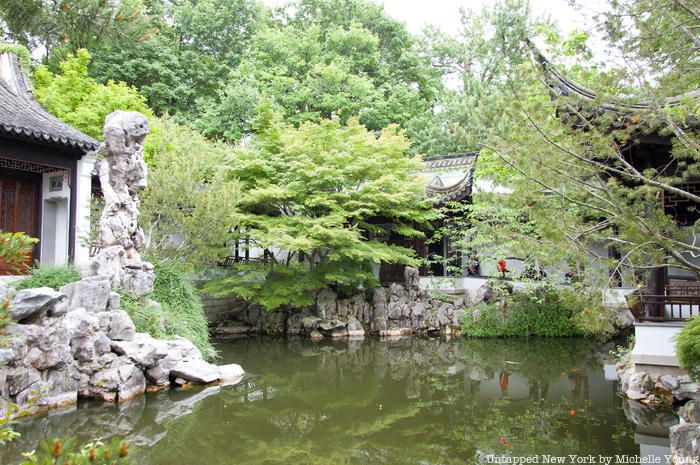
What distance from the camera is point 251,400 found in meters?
7.18

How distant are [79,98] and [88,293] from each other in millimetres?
8024

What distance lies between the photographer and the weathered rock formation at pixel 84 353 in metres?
5.96

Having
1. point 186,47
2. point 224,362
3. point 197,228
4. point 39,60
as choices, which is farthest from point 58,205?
point 186,47

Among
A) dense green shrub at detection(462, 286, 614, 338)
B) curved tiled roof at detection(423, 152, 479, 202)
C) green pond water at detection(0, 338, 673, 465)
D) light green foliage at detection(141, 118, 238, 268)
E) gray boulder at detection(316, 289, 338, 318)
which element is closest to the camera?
green pond water at detection(0, 338, 673, 465)

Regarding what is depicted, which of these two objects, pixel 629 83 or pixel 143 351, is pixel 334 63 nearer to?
pixel 143 351

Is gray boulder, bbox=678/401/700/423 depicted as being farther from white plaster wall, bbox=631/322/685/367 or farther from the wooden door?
the wooden door

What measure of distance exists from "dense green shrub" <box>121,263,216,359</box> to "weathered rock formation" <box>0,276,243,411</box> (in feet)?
1.21

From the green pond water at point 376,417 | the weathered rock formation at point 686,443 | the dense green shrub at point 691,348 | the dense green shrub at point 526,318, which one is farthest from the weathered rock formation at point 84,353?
the dense green shrub at point 526,318

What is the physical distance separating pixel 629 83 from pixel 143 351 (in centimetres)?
657

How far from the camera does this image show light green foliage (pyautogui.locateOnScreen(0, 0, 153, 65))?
314 centimetres

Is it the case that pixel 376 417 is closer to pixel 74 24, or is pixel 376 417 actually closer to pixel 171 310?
pixel 171 310

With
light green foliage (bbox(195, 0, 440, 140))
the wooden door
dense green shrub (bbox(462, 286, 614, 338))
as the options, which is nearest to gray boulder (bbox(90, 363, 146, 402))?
the wooden door

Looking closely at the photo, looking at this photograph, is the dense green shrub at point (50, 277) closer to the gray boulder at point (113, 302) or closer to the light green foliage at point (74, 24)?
the gray boulder at point (113, 302)

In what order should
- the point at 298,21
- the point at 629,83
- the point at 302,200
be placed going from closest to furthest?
1. the point at 629,83
2. the point at 302,200
3. the point at 298,21
